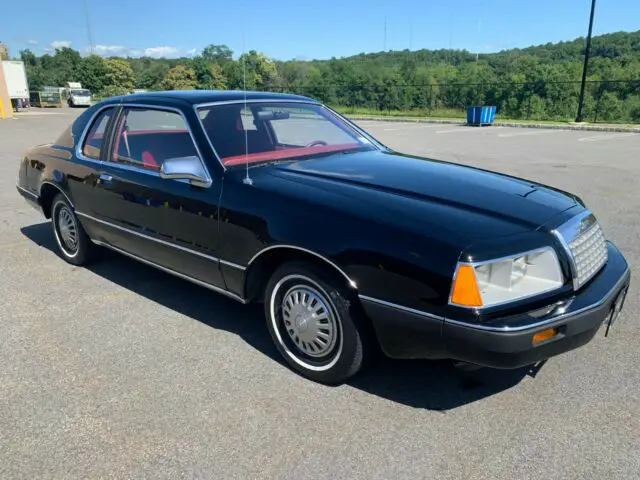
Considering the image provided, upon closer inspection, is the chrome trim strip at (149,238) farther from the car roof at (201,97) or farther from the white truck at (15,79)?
the white truck at (15,79)

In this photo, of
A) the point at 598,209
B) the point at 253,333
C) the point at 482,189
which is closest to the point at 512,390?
the point at 482,189

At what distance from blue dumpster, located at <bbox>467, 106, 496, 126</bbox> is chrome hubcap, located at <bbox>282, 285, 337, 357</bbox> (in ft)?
75.3

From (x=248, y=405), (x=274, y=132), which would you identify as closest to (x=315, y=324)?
(x=248, y=405)

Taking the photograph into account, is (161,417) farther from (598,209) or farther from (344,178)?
(598,209)

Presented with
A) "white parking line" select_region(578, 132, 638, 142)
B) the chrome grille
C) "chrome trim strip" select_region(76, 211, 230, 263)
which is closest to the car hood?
the chrome grille

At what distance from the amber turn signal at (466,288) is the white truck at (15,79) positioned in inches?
1687

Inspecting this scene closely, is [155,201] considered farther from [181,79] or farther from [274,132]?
[181,79]

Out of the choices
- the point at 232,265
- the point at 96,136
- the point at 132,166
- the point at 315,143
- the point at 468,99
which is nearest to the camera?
the point at 232,265

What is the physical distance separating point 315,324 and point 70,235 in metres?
3.09

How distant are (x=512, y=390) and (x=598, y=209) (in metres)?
5.23

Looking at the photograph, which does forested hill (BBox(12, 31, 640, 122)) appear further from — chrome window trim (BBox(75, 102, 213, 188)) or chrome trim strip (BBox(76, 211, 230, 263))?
chrome trim strip (BBox(76, 211, 230, 263))

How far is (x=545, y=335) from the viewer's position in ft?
8.00

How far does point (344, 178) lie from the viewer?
3215 mm

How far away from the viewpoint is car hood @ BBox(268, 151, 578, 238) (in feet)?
8.66
